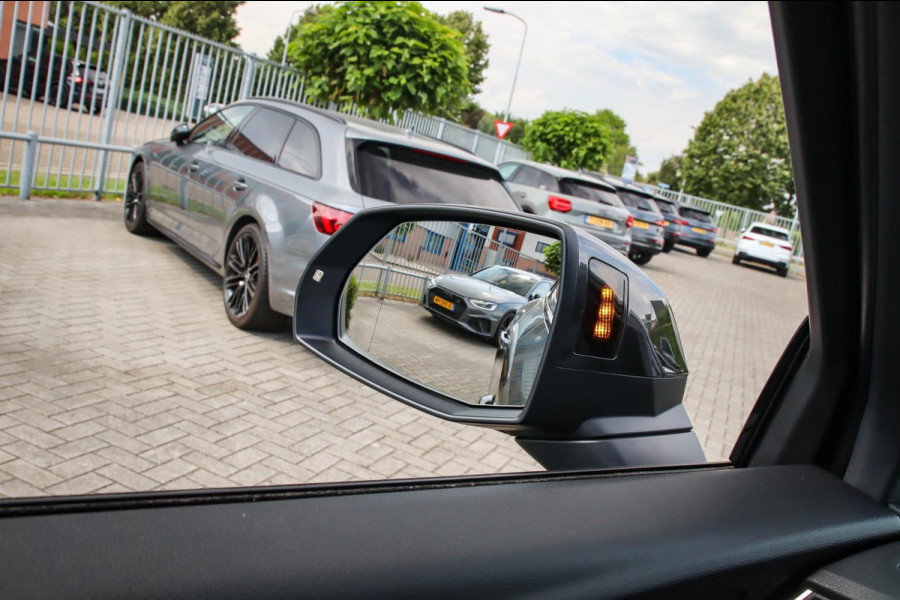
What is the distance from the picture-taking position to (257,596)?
2.76 ft

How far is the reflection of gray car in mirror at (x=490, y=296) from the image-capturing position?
4.75ft

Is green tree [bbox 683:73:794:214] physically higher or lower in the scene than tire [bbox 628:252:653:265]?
higher

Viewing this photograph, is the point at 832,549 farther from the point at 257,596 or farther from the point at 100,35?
the point at 100,35

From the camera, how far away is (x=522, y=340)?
1.43 meters

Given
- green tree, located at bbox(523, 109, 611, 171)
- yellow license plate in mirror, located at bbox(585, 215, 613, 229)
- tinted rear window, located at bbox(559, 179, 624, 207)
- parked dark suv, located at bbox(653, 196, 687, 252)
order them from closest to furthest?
yellow license plate in mirror, located at bbox(585, 215, 613, 229)
tinted rear window, located at bbox(559, 179, 624, 207)
green tree, located at bbox(523, 109, 611, 171)
parked dark suv, located at bbox(653, 196, 687, 252)

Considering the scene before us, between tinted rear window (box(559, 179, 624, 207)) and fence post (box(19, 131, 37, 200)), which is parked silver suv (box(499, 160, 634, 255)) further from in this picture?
fence post (box(19, 131, 37, 200))

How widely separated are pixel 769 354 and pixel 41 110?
8966mm

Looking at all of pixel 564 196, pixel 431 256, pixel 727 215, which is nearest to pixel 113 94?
pixel 564 196

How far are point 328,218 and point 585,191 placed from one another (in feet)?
30.0

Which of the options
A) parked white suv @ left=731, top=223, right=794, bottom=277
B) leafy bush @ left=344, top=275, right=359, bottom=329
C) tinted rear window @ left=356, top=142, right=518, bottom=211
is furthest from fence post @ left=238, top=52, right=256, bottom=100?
parked white suv @ left=731, top=223, right=794, bottom=277

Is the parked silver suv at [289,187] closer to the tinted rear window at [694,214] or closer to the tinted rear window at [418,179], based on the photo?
the tinted rear window at [418,179]

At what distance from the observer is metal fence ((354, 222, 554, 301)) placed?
58.6 inches

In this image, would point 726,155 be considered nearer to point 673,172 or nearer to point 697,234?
point 673,172

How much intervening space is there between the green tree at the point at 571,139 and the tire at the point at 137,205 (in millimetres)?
15142
